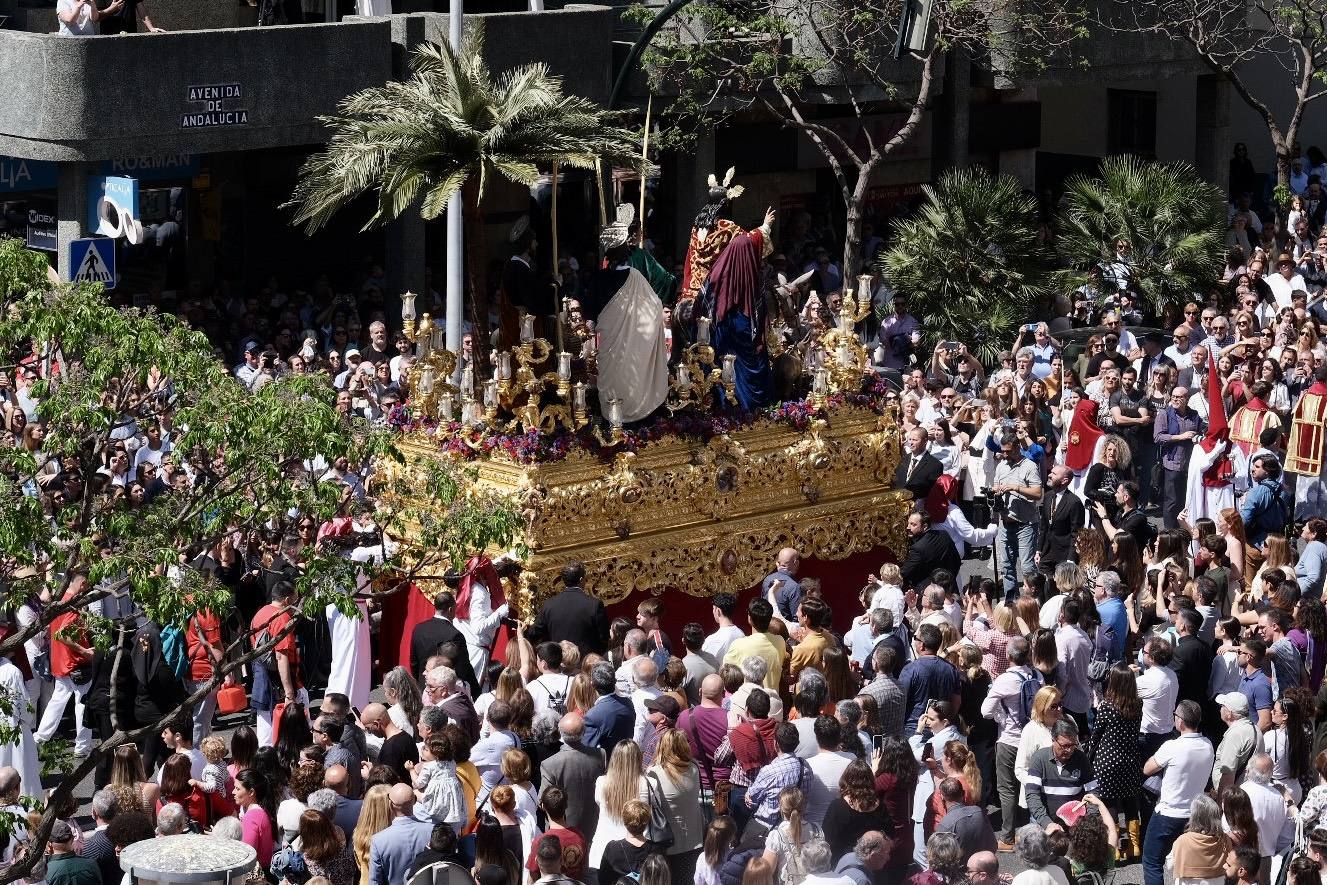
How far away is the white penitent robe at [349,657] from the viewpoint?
16.6m

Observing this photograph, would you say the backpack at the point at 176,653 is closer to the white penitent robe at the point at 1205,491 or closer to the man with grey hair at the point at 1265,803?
the man with grey hair at the point at 1265,803

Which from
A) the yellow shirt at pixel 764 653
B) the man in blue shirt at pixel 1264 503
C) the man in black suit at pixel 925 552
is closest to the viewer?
the yellow shirt at pixel 764 653

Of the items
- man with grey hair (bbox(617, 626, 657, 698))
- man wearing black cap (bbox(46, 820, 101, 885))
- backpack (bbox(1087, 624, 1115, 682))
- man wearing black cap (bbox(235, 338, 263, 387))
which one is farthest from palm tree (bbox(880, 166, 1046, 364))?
man wearing black cap (bbox(46, 820, 101, 885))

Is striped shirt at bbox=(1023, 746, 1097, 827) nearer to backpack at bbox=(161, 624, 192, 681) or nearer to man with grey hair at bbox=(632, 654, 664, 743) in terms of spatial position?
man with grey hair at bbox=(632, 654, 664, 743)

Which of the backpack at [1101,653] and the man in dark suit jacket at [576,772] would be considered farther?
the backpack at [1101,653]

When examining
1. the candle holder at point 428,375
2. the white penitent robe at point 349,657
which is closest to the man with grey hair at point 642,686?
the white penitent robe at point 349,657

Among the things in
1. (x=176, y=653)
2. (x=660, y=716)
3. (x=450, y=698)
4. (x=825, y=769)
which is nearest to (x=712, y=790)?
(x=660, y=716)

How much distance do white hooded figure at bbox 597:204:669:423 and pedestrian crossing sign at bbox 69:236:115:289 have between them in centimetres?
583

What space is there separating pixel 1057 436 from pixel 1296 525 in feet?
8.70

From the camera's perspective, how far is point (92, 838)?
1209cm

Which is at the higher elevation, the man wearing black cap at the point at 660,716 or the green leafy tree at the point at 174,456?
the green leafy tree at the point at 174,456

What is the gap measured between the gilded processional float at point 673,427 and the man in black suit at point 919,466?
0.50ft

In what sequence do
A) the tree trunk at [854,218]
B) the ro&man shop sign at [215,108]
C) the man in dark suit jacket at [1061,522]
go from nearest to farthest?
the man in dark suit jacket at [1061,522] < the ro&man shop sign at [215,108] < the tree trunk at [854,218]

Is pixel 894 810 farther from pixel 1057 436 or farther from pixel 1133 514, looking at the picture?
pixel 1057 436
